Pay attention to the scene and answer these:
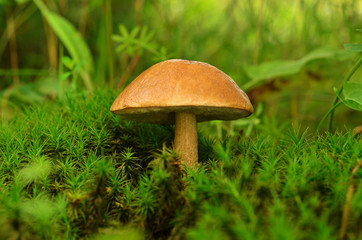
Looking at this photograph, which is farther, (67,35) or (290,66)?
(67,35)

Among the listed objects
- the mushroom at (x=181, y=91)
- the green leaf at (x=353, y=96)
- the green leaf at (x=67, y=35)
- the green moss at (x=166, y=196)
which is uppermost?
the green leaf at (x=67, y=35)

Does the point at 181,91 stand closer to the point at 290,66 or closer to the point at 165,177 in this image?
the point at 165,177

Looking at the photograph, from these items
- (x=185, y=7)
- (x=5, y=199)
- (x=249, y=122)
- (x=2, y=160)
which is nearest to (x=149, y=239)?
(x=5, y=199)

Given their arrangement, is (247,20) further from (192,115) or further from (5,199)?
(5,199)

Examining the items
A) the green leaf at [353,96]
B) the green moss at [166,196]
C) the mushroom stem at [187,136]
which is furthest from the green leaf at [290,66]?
the mushroom stem at [187,136]

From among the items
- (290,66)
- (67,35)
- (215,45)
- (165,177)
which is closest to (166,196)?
(165,177)

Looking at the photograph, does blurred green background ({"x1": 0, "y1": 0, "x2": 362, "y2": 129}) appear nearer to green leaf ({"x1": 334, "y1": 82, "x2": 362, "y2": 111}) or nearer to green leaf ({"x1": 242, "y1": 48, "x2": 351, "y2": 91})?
green leaf ({"x1": 242, "y1": 48, "x2": 351, "y2": 91})

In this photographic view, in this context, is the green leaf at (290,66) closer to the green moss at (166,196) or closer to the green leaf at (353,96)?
the green leaf at (353,96)
